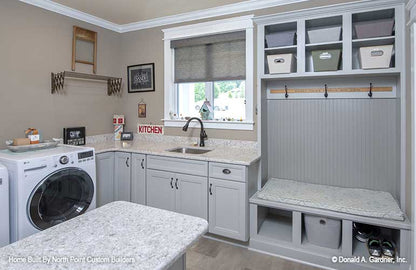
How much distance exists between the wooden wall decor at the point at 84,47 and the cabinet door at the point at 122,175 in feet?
4.21

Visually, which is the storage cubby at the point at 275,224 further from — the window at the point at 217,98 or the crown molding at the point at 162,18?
the crown molding at the point at 162,18

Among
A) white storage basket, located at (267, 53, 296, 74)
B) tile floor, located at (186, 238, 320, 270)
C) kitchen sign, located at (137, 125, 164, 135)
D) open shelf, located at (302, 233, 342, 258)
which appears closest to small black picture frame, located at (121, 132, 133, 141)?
kitchen sign, located at (137, 125, 164, 135)

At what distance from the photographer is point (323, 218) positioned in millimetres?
2299

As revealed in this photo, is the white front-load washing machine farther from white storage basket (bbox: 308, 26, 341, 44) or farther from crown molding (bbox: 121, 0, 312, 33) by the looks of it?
white storage basket (bbox: 308, 26, 341, 44)

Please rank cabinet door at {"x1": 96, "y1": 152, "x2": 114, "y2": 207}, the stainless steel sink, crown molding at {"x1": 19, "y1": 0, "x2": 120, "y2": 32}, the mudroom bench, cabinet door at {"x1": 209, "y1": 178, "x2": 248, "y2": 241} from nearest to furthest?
the mudroom bench, cabinet door at {"x1": 209, "y1": 178, "x2": 248, "y2": 241}, crown molding at {"x1": 19, "y1": 0, "x2": 120, "y2": 32}, cabinet door at {"x1": 96, "y1": 152, "x2": 114, "y2": 207}, the stainless steel sink

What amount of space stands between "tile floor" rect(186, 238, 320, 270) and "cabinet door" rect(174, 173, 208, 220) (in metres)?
0.32

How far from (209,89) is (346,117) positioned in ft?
5.26

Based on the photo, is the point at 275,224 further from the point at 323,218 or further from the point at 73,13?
the point at 73,13

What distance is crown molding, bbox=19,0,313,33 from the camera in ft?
→ 9.62

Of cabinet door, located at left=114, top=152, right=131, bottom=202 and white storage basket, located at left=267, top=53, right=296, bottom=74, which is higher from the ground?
white storage basket, located at left=267, top=53, right=296, bottom=74

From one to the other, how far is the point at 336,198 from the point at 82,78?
325 centimetres

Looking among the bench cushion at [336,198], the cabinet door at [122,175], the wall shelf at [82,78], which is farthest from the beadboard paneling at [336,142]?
the wall shelf at [82,78]

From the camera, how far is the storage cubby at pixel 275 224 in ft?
8.43

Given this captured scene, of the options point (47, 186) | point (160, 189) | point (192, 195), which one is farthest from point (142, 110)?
point (47, 186)
